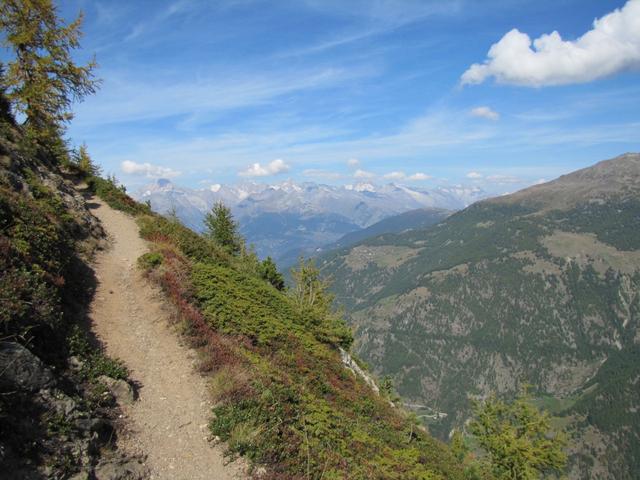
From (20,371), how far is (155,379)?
215 inches

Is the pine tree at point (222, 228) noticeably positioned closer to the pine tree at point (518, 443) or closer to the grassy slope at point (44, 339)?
the grassy slope at point (44, 339)

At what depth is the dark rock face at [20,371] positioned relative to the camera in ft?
30.4

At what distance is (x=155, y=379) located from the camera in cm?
1458

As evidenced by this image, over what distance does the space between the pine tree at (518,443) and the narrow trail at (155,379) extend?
98.6 ft

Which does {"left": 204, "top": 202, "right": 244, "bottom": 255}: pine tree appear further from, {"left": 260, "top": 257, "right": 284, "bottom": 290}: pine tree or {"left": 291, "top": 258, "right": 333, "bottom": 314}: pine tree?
{"left": 291, "top": 258, "right": 333, "bottom": 314}: pine tree

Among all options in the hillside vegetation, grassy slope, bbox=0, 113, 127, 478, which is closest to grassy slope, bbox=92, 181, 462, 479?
the hillside vegetation

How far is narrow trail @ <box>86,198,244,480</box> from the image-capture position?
11.4m

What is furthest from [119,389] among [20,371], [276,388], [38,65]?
[38,65]

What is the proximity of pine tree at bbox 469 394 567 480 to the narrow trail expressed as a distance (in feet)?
98.6

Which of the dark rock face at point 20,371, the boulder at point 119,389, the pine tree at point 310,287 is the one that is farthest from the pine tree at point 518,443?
the dark rock face at point 20,371

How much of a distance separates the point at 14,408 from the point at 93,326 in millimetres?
7391

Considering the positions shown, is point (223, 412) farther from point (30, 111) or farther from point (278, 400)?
point (30, 111)

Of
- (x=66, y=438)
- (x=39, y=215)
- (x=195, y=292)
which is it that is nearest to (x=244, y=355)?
(x=195, y=292)

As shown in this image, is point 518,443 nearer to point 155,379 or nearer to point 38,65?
point 155,379
